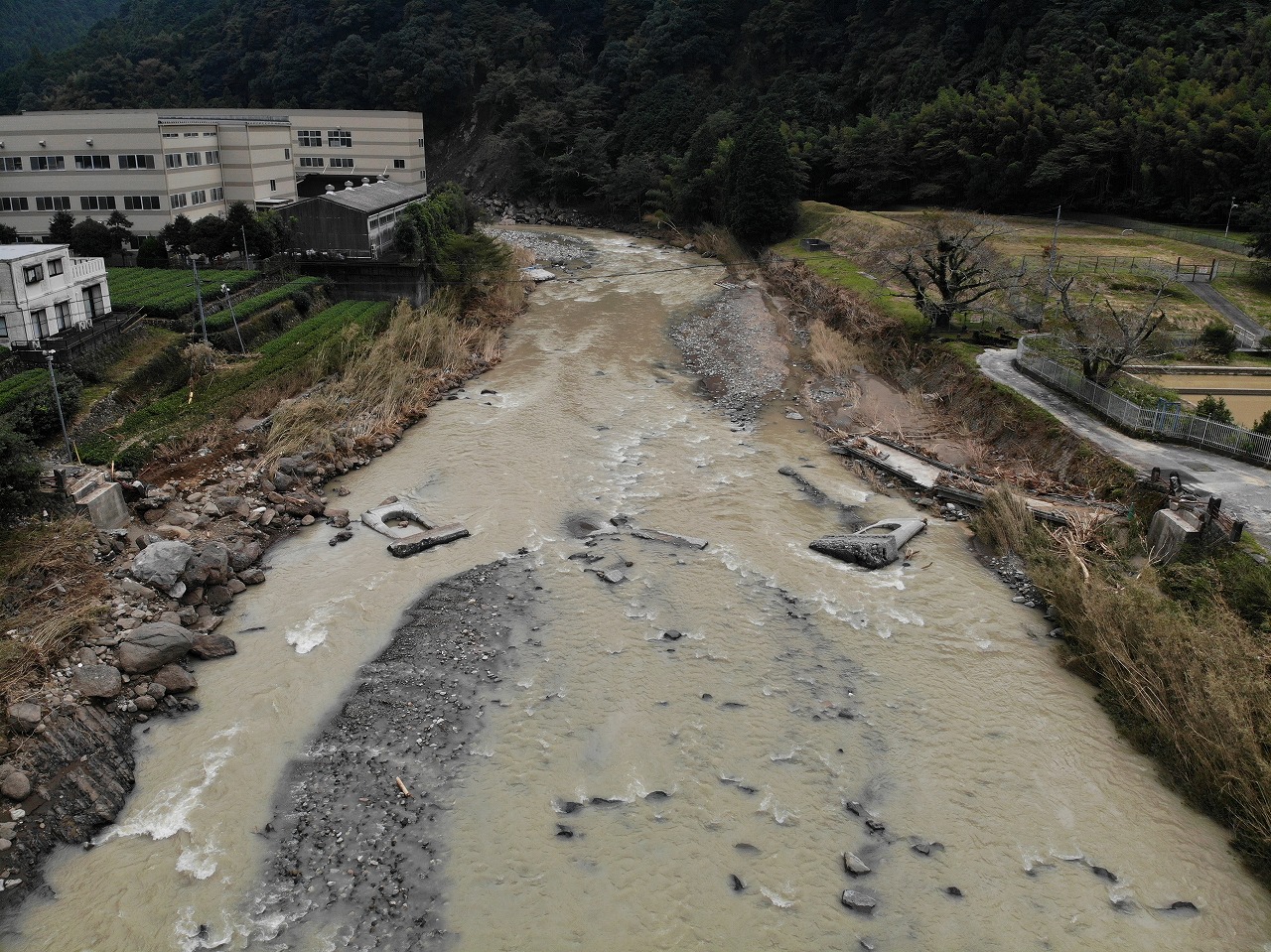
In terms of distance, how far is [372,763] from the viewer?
553 inches

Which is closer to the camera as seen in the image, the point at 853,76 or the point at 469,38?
the point at 853,76

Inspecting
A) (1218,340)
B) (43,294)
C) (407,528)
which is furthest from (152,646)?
(1218,340)

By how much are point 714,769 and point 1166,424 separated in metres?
15.5

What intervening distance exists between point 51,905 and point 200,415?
15425mm

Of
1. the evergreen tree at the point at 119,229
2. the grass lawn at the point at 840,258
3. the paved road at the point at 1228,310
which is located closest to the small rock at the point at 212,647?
the grass lawn at the point at 840,258

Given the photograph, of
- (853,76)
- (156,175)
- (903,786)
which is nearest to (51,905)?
(903,786)

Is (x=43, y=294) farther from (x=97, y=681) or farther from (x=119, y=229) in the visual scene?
(x=119, y=229)

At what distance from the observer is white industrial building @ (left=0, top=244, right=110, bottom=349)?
81.7ft

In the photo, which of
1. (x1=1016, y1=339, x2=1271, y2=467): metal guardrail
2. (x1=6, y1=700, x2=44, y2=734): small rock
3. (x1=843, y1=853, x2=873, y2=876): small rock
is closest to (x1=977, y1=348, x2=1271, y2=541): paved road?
(x1=1016, y1=339, x2=1271, y2=467): metal guardrail

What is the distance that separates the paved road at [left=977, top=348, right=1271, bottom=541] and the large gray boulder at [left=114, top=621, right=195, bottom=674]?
20.3 meters

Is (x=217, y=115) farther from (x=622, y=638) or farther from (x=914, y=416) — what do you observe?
(x=622, y=638)

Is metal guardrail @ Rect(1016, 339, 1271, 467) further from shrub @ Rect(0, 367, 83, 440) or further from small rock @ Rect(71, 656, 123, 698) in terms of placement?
shrub @ Rect(0, 367, 83, 440)

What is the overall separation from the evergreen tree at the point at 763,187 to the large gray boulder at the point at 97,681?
42991 mm

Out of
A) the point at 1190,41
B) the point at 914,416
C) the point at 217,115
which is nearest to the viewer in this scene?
the point at 914,416
